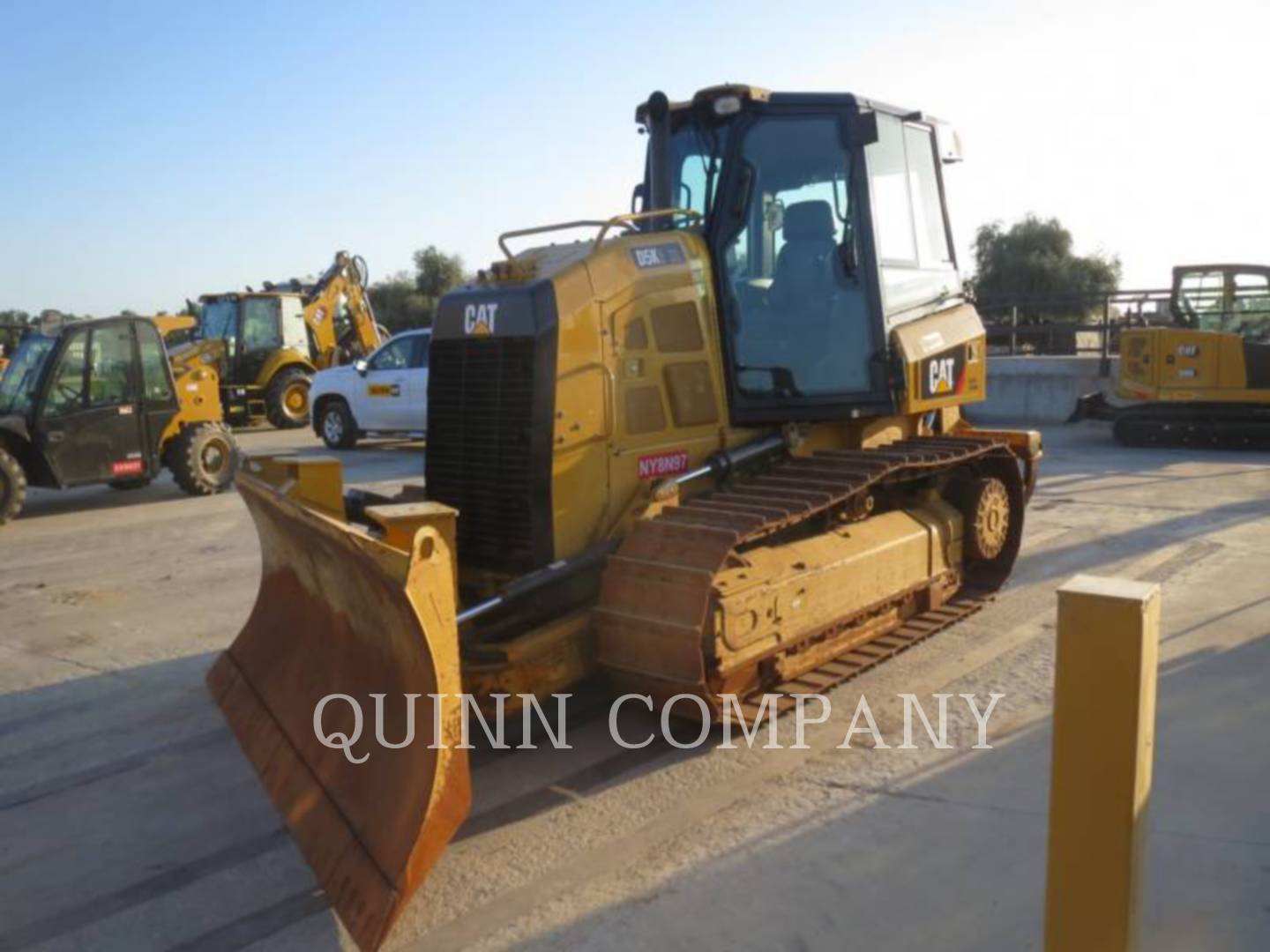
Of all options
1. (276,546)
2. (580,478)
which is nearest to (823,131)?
(580,478)

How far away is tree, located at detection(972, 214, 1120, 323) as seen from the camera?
36250mm

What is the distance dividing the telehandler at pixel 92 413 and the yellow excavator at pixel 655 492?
7099mm

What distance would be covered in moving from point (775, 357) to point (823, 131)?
1.25 meters

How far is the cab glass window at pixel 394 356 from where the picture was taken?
55.8 ft

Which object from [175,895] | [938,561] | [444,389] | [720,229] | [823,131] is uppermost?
[823,131]

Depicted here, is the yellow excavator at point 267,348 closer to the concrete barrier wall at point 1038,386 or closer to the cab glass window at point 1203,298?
the concrete barrier wall at point 1038,386

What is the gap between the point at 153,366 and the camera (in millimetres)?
12383

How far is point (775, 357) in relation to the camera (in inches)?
235

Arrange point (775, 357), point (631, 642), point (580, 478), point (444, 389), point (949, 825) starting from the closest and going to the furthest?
1. point (949, 825)
2. point (631, 642)
3. point (580, 478)
4. point (444, 389)
5. point (775, 357)

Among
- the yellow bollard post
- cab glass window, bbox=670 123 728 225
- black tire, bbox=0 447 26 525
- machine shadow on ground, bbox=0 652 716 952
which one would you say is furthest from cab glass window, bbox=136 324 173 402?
the yellow bollard post

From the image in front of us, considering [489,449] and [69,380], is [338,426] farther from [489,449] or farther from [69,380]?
[489,449]

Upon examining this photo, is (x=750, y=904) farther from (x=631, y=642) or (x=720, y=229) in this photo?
(x=720, y=229)

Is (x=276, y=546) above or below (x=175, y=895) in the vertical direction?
above

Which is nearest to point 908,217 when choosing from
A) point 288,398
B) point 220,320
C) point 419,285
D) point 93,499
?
point 93,499
